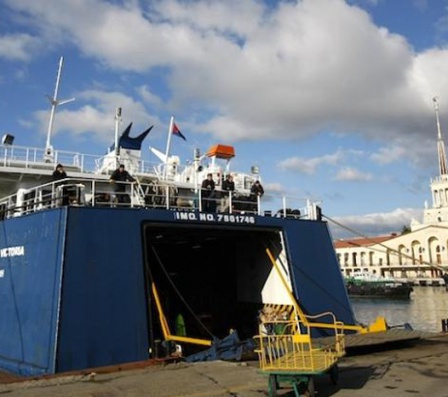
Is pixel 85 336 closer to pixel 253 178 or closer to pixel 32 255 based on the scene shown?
pixel 32 255

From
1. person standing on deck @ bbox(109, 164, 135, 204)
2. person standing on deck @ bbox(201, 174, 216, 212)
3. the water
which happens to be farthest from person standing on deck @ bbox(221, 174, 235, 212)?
the water

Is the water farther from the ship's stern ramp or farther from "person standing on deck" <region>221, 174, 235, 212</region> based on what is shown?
"person standing on deck" <region>221, 174, 235, 212</region>

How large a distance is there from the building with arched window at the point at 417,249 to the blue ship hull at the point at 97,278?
8472cm

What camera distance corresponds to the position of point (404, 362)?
10.3 metres

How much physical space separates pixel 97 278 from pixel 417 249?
104 meters

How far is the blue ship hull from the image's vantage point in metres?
10.1

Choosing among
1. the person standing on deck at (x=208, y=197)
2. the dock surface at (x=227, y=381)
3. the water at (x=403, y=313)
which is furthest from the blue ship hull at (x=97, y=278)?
the water at (x=403, y=313)

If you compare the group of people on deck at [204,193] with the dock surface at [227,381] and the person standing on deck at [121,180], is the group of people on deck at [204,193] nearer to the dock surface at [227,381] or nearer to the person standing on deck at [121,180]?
the person standing on deck at [121,180]

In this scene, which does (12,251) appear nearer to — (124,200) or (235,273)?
(124,200)

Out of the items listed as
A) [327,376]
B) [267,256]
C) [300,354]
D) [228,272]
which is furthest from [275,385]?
[228,272]

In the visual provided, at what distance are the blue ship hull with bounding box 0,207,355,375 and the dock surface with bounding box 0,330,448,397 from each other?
853 mm

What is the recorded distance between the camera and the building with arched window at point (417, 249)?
102 meters

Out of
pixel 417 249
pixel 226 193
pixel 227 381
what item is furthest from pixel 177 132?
pixel 417 249

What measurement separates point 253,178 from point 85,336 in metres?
10.1
